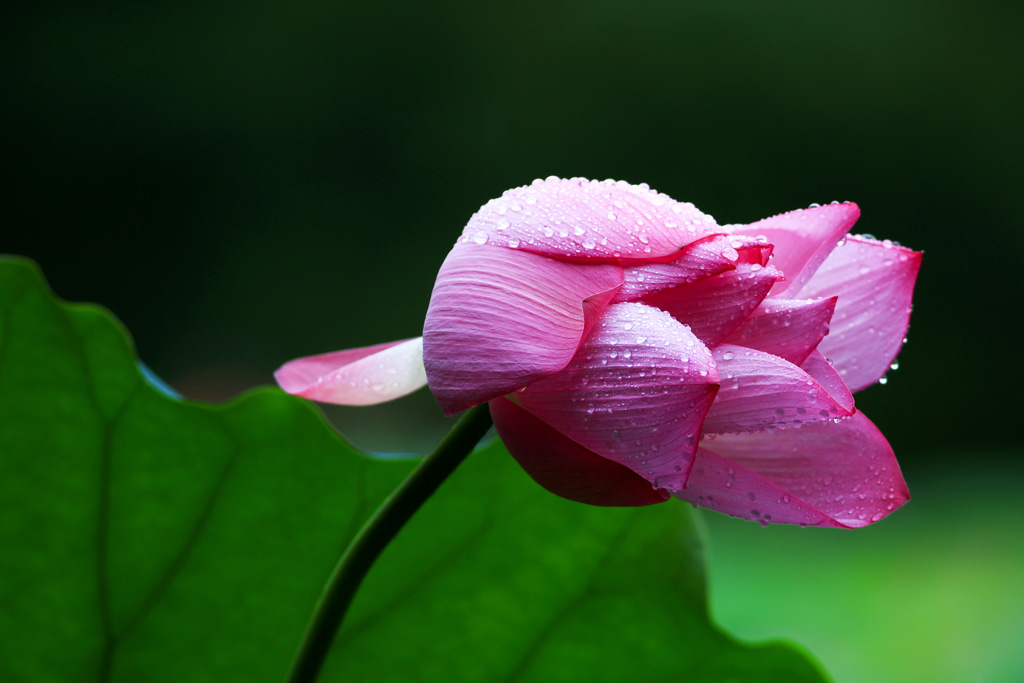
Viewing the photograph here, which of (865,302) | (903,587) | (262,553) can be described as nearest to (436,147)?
(903,587)

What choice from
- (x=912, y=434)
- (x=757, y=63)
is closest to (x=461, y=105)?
(x=757, y=63)

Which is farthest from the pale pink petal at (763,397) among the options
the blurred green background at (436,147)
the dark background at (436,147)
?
the dark background at (436,147)

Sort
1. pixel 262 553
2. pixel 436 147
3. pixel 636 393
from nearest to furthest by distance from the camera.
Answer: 1. pixel 636 393
2. pixel 262 553
3. pixel 436 147

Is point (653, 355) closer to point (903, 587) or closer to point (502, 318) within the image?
point (502, 318)

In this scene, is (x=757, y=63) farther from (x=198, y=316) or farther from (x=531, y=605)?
(x=531, y=605)

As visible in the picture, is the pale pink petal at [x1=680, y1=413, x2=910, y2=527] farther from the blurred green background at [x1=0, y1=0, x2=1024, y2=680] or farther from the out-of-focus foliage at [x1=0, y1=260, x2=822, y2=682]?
the blurred green background at [x1=0, y1=0, x2=1024, y2=680]

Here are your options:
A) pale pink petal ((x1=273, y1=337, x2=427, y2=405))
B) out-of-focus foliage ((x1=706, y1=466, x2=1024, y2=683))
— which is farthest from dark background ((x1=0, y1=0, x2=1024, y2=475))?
pale pink petal ((x1=273, y1=337, x2=427, y2=405))

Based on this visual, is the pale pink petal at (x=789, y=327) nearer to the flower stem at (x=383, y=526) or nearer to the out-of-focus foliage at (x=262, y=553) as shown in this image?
the flower stem at (x=383, y=526)
